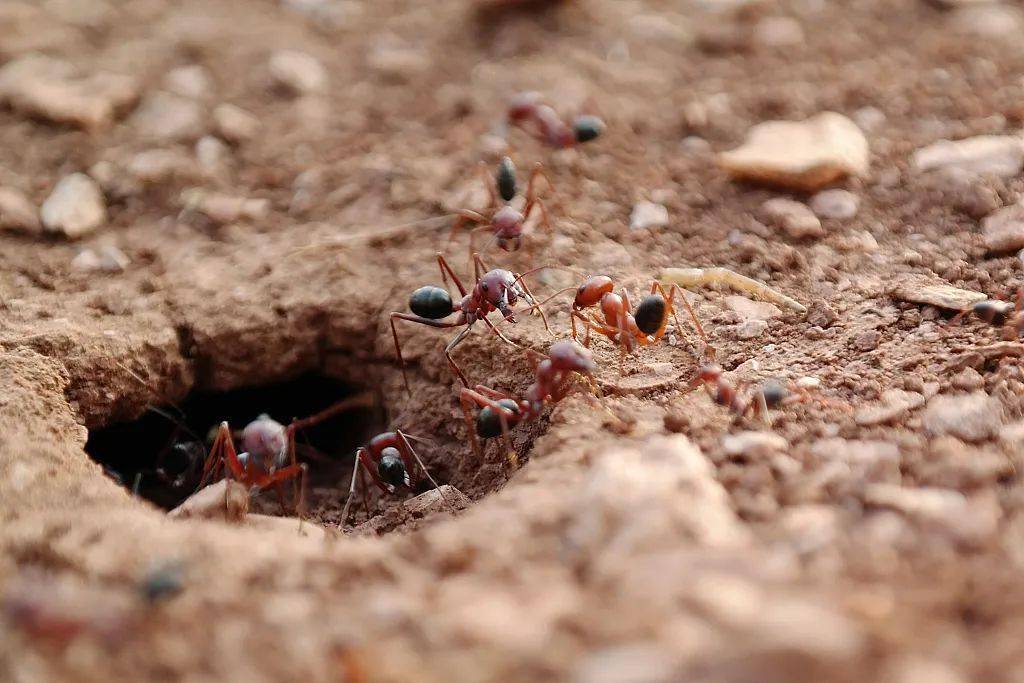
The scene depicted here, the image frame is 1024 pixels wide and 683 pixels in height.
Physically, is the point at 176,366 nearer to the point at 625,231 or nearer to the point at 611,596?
the point at 625,231

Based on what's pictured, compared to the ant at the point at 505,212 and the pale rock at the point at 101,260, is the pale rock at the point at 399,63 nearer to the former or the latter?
the ant at the point at 505,212

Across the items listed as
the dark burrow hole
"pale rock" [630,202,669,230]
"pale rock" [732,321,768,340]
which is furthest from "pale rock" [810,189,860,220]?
the dark burrow hole

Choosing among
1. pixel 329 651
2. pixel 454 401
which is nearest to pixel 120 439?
pixel 454 401

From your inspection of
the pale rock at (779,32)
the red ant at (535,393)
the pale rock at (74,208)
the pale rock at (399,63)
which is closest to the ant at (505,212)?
the red ant at (535,393)

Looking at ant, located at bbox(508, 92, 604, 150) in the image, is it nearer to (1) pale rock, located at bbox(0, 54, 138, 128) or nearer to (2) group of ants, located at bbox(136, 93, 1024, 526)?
(2) group of ants, located at bbox(136, 93, 1024, 526)

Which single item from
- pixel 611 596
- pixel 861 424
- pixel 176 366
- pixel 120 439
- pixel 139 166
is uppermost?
pixel 611 596

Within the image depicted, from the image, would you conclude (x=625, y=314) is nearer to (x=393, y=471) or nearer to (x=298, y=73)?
(x=393, y=471)
